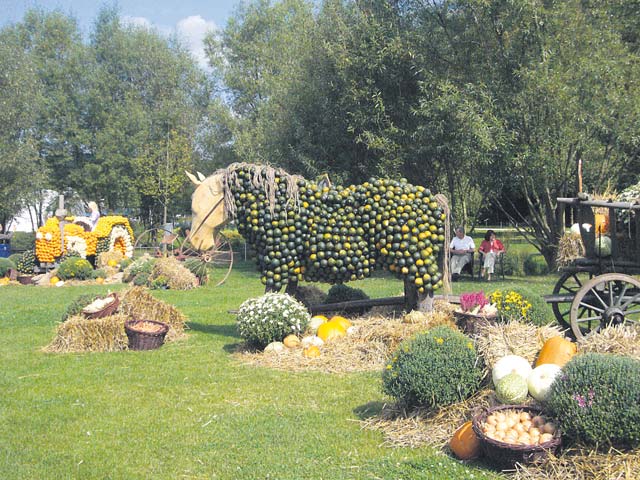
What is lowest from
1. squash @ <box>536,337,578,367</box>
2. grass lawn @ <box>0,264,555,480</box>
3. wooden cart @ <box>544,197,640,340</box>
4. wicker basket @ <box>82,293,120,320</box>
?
grass lawn @ <box>0,264,555,480</box>

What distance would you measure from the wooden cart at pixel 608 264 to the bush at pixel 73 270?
16.4 meters

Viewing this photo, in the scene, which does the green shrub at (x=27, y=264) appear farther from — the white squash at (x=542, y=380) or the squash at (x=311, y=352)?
the white squash at (x=542, y=380)

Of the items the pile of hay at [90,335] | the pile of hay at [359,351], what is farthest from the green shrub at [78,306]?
the pile of hay at [359,351]

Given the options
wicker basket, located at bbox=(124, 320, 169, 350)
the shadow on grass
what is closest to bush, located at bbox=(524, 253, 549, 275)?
wicker basket, located at bbox=(124, 320, 169, 350)

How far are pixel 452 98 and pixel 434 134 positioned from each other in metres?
1.27

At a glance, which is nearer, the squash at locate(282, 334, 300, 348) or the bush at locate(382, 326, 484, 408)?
the bush at locate(382, 326, 484, 408)

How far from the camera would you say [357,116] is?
18.5m

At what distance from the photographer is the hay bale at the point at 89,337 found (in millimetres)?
9758

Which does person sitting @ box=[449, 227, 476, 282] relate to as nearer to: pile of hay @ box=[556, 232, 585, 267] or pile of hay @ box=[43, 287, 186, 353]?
pile of hay @ box=[556, 232, 585, 267]

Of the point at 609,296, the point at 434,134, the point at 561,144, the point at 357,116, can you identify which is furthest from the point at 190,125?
the point at 609,296

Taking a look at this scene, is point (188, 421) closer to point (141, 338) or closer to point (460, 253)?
point (141, 338)

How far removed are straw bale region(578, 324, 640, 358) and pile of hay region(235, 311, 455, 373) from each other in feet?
9.04

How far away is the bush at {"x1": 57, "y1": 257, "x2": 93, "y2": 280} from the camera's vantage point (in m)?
20.4

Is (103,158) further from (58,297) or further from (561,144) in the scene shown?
(561,144)
